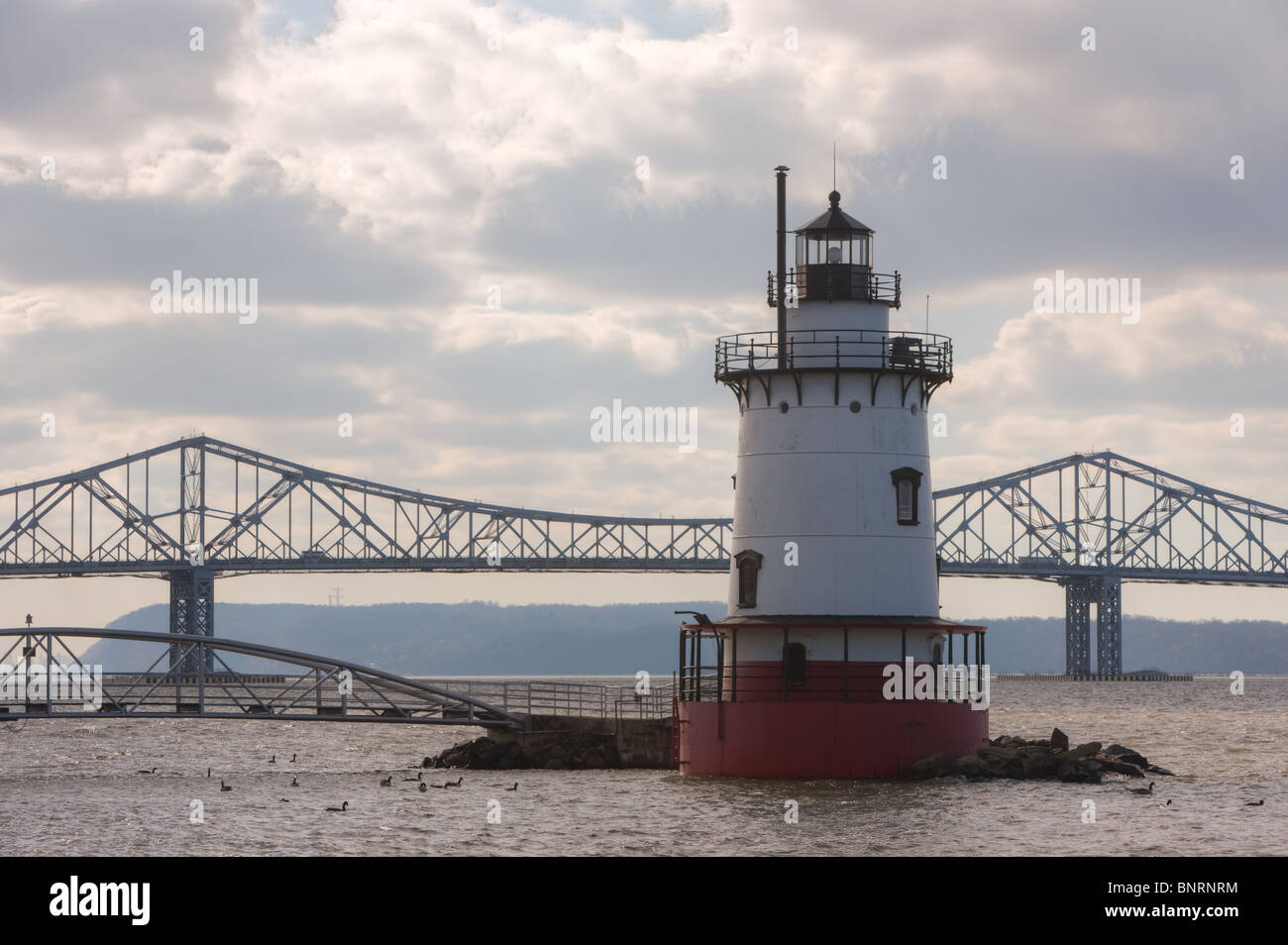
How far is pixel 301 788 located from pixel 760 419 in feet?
47.3

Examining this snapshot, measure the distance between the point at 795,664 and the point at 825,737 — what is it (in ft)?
5.23

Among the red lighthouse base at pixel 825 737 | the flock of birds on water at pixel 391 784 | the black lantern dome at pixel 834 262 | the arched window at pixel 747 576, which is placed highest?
the black lantern dome at pixel 834 262

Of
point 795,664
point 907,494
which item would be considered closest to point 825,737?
point 795,664

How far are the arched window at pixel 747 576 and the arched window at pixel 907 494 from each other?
111 inches

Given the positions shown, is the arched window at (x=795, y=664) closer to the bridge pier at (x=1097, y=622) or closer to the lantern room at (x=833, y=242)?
the lantern room at (x=833, y=242)

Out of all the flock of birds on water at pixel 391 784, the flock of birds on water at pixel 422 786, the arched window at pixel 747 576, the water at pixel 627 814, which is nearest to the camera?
the water at pixel 627 814

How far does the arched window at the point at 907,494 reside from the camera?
36781 mm

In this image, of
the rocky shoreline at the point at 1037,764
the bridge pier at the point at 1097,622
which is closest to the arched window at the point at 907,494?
the rocky shoreline at the point at 1037,764

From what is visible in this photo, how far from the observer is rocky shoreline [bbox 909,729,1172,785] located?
36.0 m

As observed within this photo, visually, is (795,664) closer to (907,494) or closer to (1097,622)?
(907,494)

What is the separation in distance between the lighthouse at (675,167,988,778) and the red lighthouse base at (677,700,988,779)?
0.08 ft

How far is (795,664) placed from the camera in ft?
118

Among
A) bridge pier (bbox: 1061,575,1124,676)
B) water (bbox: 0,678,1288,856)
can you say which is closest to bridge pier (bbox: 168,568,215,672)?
bridge pier (bbox: 1061,575,1124,676)

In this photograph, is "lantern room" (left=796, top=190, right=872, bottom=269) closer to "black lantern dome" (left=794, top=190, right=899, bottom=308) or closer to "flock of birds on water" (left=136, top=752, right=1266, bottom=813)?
"black lantern dome" (left=794, top=190, right=899, bottom=308)
